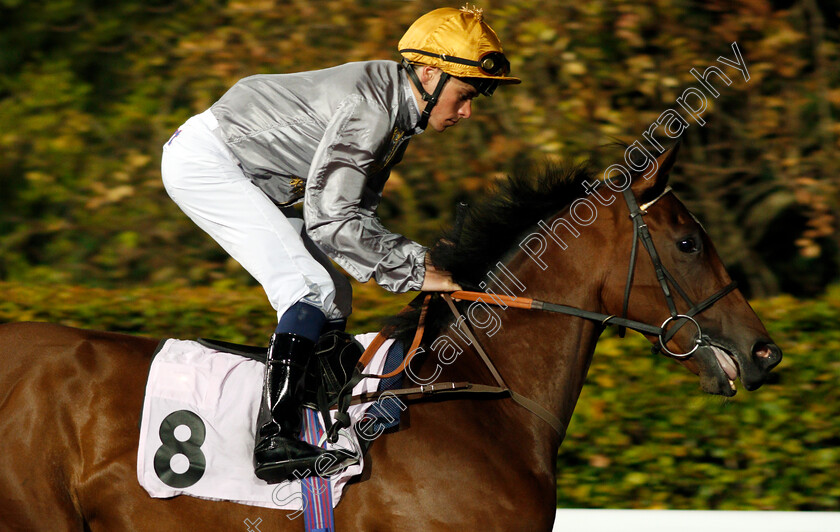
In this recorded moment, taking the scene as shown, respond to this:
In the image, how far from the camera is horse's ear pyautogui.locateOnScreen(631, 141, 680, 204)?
269 cm

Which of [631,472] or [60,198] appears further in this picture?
[60,198]

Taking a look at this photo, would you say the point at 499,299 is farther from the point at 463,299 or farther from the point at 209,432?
the point at 209,432

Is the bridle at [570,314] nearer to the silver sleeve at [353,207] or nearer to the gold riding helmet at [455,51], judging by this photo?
the silver sleeve at [353,207]

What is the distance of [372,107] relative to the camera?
2658 millimetres

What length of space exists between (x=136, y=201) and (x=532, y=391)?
4756mm

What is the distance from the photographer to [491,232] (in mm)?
2871

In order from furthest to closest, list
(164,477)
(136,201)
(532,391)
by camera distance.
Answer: (136,201), (532,391), (164,477)

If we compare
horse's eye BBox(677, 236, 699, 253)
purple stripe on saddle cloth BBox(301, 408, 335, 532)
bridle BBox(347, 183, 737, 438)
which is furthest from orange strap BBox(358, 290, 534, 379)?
horse's eye BBox(677, 236, 699, 253)

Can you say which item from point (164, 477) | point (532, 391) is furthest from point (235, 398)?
point (532, 391)

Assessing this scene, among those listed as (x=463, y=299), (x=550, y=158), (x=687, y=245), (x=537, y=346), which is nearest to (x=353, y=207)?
(x=463, y=299)

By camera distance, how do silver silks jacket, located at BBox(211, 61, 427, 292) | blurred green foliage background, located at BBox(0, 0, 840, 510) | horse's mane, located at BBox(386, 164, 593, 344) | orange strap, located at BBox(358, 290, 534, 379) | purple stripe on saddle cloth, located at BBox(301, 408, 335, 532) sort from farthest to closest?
blurred green foliage background, located at BBox(0, 0, 840, 510) → horse's mane, located at BBox(386, 164, 593, 344) → orange strap, located at BBox(358, 290, 534, 379) → silver silks jacket, located at BBox(211, 61, 427, 292) → purple stripe on saddle cloth, located at BBox(301, 408, 335, 532)

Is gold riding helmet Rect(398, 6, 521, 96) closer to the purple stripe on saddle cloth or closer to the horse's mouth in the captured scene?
the horse's mouth

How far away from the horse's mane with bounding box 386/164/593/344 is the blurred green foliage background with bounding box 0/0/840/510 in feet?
5.41

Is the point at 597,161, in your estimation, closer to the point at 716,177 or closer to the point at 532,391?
the point at 716,177
